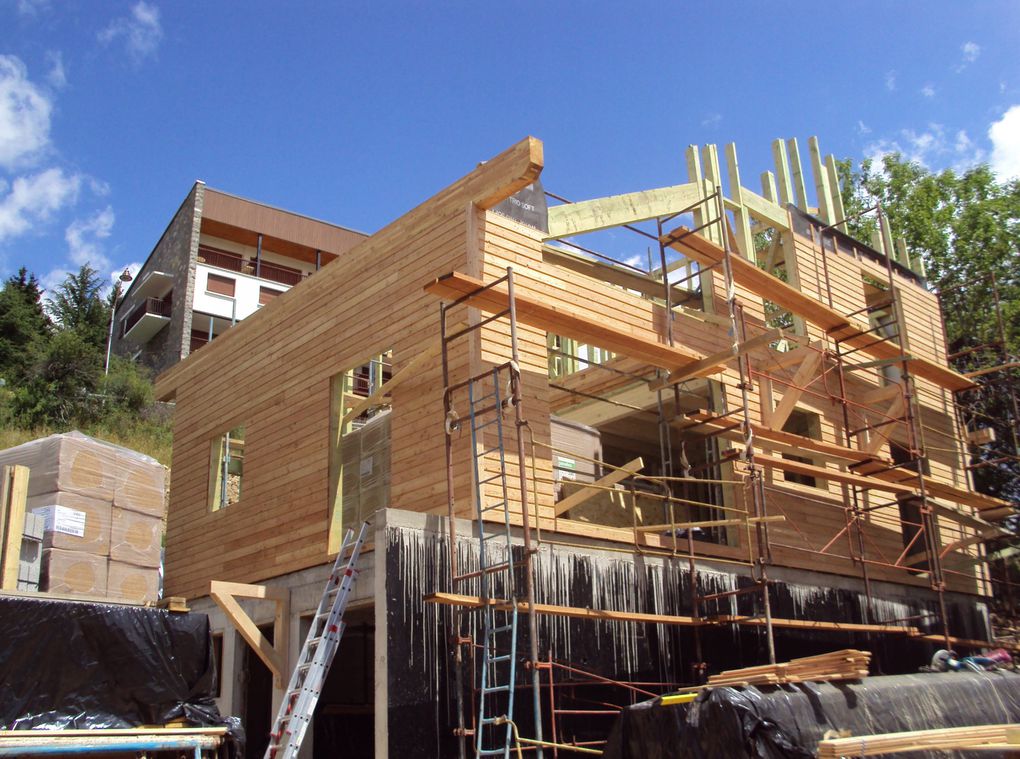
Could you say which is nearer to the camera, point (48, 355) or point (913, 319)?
point (913, 319)

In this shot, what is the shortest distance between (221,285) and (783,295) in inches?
1078

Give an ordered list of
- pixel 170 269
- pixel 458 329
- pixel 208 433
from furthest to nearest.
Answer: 1. pixel 170 269
2. pixel 208 433
3. pixel 458 329

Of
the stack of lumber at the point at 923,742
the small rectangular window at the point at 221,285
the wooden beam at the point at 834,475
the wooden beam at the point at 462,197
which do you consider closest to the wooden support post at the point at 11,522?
the wooden beam at the point at 462,197

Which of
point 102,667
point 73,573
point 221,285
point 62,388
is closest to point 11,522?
point 102,667

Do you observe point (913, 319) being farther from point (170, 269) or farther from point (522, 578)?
point (170, 269)

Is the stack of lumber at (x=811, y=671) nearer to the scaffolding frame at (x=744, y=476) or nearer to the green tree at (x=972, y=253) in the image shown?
the scaffolding frame at (x=744, y=476)

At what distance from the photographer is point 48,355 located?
110 feet

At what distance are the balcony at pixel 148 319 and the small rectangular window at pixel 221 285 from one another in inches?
86.4

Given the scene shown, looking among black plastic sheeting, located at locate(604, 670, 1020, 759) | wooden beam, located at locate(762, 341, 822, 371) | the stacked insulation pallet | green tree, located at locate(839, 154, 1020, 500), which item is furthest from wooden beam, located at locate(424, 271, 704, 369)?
green tree, located at locate(839, 154, 1020, 500)

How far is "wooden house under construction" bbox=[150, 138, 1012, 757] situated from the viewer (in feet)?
31.7

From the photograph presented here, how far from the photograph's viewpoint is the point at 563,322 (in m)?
11.1

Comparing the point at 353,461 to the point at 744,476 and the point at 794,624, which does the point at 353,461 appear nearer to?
the point at 744,476

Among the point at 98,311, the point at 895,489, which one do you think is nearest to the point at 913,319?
the point at 895,489

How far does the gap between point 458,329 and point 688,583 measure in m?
4.17
